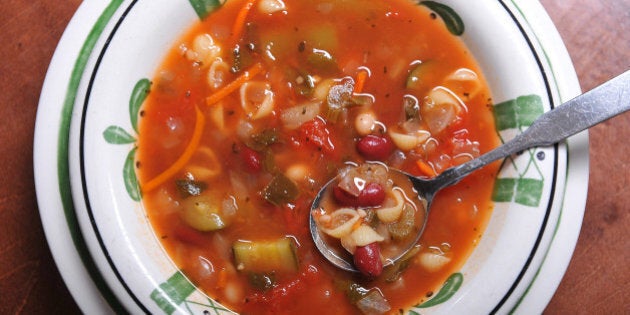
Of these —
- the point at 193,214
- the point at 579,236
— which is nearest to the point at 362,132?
the point at 193,214

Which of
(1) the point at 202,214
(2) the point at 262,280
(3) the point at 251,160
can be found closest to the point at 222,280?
(2) the point at 262,280

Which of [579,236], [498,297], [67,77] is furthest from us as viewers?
[579,236]

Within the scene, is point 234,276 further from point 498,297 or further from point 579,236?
point 579,236

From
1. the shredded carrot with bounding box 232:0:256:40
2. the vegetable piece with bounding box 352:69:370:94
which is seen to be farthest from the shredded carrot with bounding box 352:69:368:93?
the shredded carrot with bounding box 232:0:256:40

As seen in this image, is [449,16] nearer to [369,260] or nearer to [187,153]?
[369,260]

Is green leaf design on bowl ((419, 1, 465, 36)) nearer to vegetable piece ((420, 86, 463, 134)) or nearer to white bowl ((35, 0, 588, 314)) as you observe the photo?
white bowl ((35, 0, 588, 314))

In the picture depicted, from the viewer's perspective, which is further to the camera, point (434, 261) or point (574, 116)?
point (434, 261)

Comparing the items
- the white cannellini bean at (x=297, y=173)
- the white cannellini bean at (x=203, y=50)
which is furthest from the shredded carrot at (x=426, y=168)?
the white cannellini bean at (x=203, y=50)
